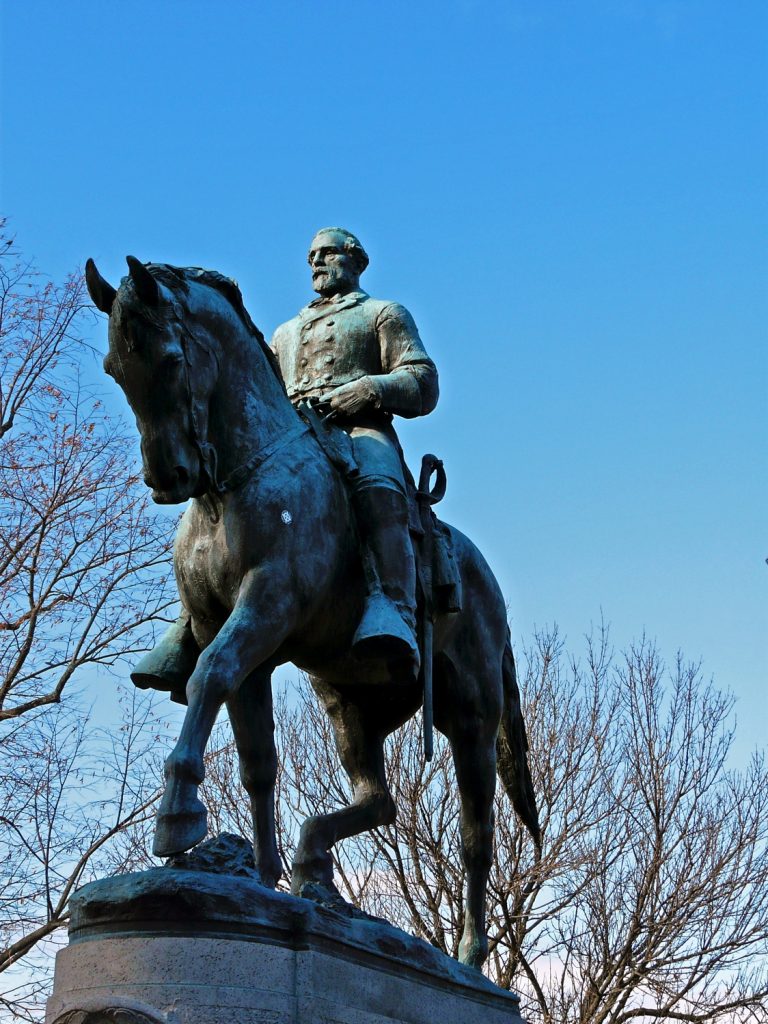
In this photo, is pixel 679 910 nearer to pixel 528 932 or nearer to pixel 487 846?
pixel 528 932

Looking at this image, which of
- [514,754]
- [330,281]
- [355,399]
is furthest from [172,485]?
[514,754]

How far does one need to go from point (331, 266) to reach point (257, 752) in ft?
9.27

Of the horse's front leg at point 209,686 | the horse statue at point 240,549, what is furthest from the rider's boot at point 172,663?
the horse's front leg at point 209,686

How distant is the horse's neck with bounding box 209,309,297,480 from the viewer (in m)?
6.71

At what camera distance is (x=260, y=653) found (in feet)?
20.7

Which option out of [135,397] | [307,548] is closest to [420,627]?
[307,548]

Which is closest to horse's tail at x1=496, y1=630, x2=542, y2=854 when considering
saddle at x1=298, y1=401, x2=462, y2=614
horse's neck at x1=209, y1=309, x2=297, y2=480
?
saddle at x1=298, y1=401, x2=462, y2=614

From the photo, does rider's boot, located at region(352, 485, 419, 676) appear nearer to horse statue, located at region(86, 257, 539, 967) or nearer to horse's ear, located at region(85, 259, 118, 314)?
horse statue, located at region(86, 257, 539, 967)

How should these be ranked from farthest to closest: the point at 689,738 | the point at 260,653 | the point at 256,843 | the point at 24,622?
the point at 689,738 < the point at 24,622 < the point at 256,843 < the point at 260,653

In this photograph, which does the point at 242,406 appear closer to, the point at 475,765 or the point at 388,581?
the point at 388,581

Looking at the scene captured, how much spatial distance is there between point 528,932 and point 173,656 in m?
11.8

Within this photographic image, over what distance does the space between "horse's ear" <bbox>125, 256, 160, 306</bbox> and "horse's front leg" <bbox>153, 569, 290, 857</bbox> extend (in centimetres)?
127

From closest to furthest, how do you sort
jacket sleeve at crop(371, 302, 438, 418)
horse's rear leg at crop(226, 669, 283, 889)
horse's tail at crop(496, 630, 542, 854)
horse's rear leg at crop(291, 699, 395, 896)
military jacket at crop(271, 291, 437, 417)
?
horse's rear leg at crop(291, 699, 395, 896), horse's rear leg at crop(226, 669, 283, 889), jacket sleeve at crop(371, 302, 438, 418), military jacket at crop(271, 291, 437, 417), horse's tail at crop(496, 630, 542, 854)

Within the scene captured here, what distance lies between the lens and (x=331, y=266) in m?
8.23
